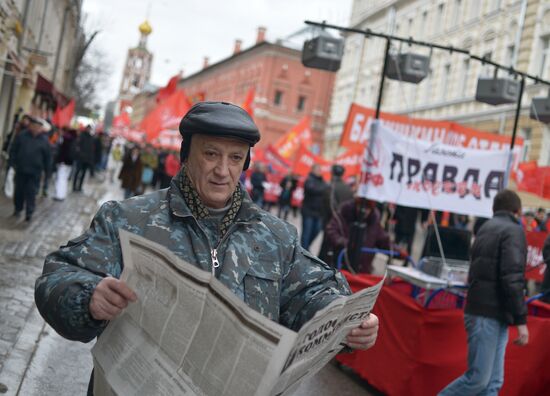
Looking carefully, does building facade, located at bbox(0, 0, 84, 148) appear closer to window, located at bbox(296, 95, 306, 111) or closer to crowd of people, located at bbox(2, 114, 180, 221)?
crowd of people, located at bbox(2, 114, 180, 221)

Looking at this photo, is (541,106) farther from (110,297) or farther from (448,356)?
(110,297)

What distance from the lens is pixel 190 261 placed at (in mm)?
2268

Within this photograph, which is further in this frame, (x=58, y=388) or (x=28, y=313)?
(x=28, y=313)

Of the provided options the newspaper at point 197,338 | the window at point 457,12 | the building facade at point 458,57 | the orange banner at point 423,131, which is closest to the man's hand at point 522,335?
the newspaper at point 197,338

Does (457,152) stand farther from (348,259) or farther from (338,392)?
(338,392)

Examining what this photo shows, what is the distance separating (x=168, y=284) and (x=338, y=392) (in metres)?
4.50

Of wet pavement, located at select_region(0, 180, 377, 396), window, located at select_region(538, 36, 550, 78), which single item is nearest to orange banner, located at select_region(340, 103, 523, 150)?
wet pavement, located at select_region(0, 180, 377, 396)

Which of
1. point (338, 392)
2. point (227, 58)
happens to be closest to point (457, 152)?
point (338, 392)

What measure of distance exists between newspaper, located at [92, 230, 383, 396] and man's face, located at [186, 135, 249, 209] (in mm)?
481

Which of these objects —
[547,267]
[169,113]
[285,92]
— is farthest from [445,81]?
[285,92]

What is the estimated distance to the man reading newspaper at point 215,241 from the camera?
2164 millimetres

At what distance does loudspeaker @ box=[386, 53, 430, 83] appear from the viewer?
10.1 meters

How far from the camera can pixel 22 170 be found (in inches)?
491

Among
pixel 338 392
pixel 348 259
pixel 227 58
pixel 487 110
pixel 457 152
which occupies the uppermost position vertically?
pixel 227 58
